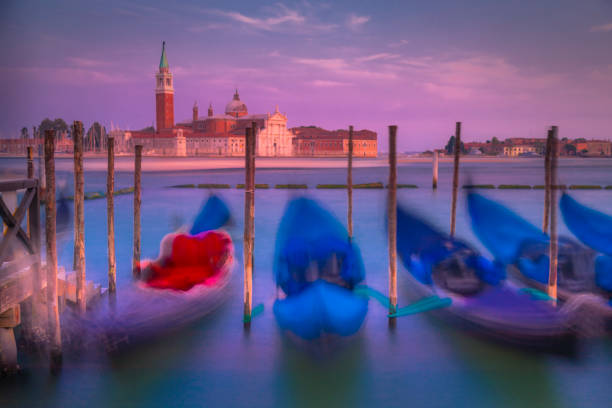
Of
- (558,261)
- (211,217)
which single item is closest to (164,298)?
(211,217)

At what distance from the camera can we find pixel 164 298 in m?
5.64

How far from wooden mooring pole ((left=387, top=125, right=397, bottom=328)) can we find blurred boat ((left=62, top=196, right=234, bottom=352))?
6.42 ft

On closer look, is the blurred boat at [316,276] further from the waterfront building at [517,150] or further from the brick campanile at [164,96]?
the waterfront building at [517,150]

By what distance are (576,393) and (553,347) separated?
596 millimetres

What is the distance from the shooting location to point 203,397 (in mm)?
3945

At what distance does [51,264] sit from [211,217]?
Answer: 393 cm

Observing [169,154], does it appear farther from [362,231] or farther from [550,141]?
[550,141]

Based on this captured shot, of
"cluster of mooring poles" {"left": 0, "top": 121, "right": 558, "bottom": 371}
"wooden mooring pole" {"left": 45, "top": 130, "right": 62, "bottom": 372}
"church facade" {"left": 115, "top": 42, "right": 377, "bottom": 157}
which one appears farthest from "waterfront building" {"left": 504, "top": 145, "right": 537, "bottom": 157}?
"wooden mooring pole" {"left": 45, "top": 130, "right": 62, "bottom": 372}

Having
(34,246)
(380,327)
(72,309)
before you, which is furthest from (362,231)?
(34,246)

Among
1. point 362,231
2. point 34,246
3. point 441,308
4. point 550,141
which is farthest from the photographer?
point 362,231

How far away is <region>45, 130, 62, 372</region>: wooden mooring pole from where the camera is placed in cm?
375

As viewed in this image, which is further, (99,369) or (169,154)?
(169,154)

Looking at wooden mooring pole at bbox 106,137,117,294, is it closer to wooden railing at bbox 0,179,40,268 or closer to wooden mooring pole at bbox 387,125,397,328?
wooden railing at bbox 0,179,40,268

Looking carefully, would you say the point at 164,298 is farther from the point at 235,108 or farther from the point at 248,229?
the point at 235,108
